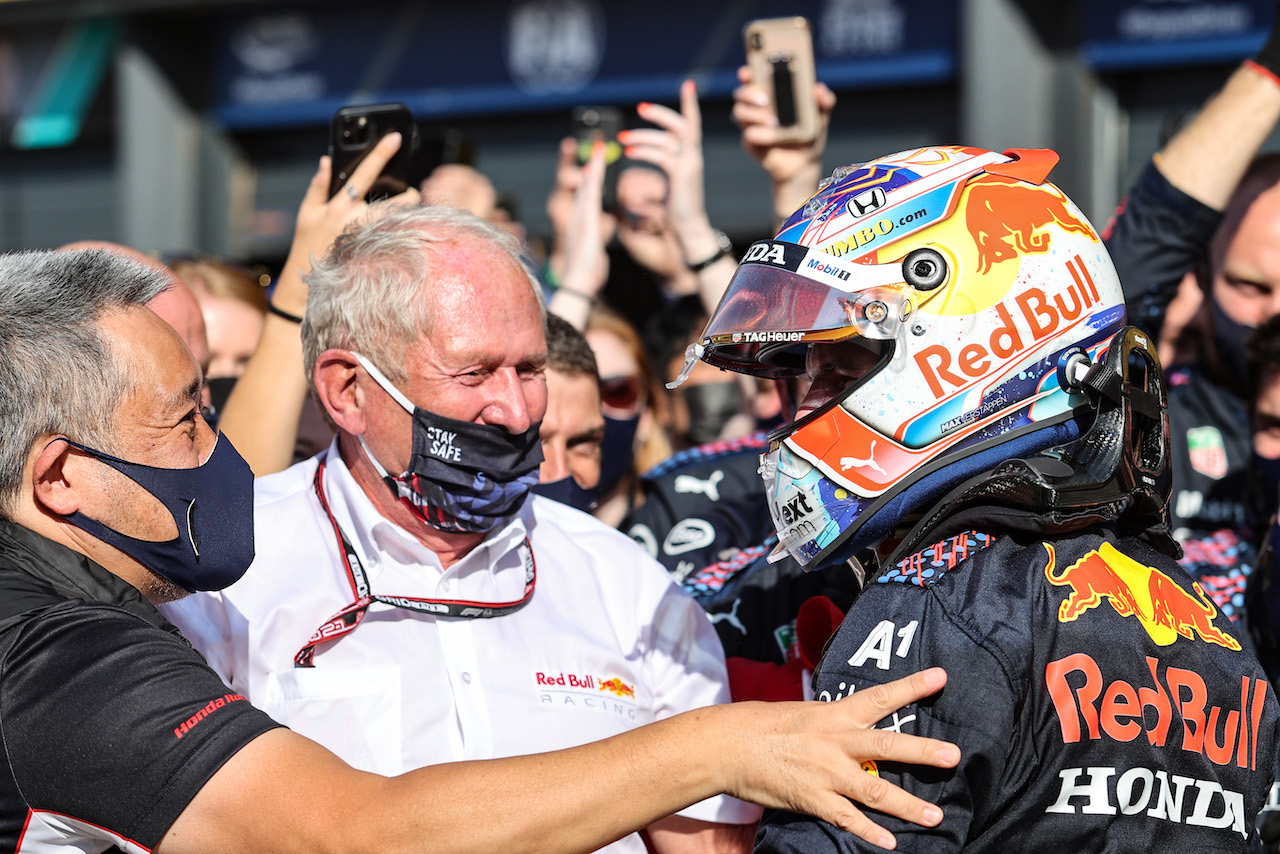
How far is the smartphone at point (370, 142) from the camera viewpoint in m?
3.18

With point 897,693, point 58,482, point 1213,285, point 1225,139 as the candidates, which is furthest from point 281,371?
point 1213,285

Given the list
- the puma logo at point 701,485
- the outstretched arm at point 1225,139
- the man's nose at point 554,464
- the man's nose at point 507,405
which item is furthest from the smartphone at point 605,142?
the man's nose at point 507,405

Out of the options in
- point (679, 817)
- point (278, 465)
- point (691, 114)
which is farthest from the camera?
point (691, 114)

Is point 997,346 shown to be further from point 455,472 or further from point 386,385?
point 386,385

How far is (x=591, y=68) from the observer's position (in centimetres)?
→ 902

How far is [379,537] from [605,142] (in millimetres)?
2717

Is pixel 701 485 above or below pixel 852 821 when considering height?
below

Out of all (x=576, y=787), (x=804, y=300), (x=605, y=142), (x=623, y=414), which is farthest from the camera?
(x=605, y=142)

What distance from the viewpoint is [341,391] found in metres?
2.70

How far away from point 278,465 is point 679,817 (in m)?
1.27

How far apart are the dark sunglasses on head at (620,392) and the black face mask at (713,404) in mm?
809

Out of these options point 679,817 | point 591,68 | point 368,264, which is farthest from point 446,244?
point 591,68

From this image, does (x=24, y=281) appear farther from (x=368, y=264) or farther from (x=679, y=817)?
(x=679, y=817)

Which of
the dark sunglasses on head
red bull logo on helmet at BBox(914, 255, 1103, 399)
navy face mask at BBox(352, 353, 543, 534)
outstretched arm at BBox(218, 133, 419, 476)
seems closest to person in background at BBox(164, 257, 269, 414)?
outstretched arm at BBox(218, 133, 419, 476)
